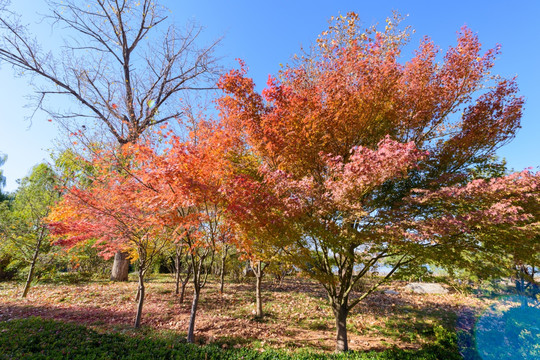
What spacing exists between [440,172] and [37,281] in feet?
62.5

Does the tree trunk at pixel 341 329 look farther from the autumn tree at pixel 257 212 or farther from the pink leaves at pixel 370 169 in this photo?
the pink leaves at pixel 370 169

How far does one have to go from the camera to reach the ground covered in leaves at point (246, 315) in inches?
250

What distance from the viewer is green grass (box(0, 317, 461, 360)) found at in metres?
4.00

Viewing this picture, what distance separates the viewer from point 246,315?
8.14 m

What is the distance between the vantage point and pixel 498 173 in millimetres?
5727

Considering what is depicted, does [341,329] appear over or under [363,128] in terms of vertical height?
under

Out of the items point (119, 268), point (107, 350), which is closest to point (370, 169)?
point (107, 350)

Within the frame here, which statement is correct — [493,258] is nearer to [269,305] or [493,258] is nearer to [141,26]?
[269,305]

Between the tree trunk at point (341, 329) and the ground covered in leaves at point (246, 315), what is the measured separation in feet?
1.42

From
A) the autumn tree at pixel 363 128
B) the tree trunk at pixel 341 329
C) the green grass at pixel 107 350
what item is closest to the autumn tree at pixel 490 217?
the autumn tree at pixel 363 128

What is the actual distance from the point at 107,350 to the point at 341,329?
5.04m

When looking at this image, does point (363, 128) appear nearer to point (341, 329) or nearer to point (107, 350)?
point (341, 329)

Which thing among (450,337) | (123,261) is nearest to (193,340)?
(450,337)

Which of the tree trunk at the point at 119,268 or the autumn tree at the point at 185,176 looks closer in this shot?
the autumn tree at the point at 185,176
